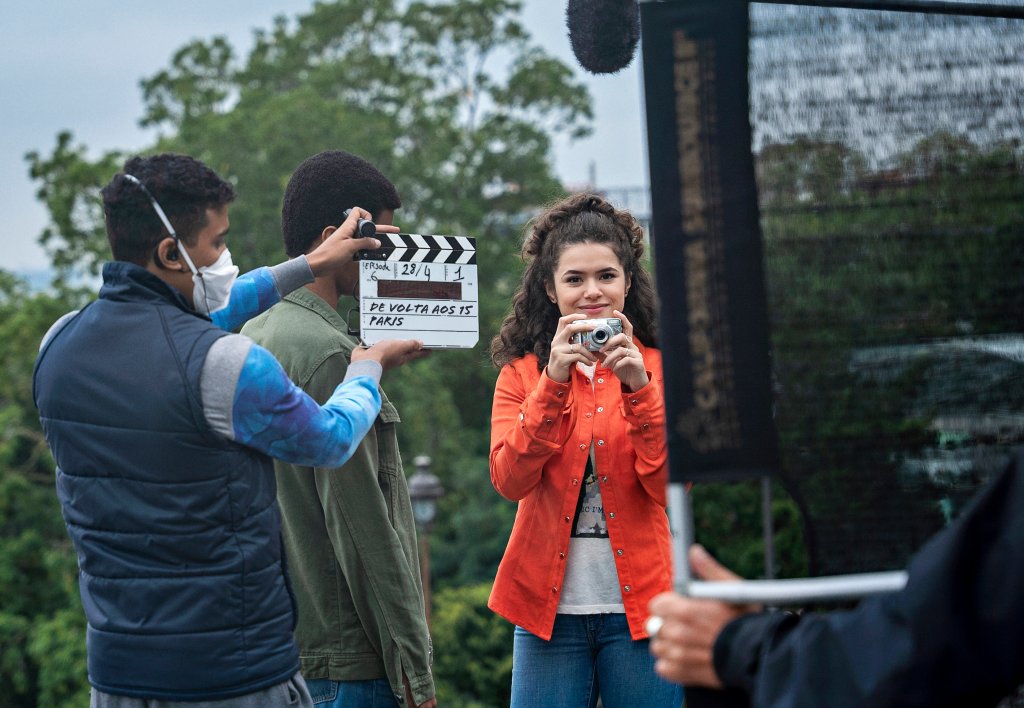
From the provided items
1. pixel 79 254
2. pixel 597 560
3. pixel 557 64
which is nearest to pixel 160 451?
pixel 597 560

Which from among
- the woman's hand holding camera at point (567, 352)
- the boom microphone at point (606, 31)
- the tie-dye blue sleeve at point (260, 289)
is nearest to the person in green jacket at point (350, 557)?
the tie-dye blue sleeve at point (260, 289)

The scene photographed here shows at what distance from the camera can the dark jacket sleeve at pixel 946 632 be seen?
5.56 ft

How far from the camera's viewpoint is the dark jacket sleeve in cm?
170

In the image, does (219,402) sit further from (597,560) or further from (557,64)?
(557,64)

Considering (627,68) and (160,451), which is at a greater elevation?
(627,68)

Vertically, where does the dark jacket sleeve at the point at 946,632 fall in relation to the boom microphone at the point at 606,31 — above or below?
below

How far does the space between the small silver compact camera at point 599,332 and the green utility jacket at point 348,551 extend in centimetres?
62

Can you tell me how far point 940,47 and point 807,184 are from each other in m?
0.39

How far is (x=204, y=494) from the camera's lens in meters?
2.58

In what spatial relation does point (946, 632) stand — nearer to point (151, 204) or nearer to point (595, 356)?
point (595, 356)

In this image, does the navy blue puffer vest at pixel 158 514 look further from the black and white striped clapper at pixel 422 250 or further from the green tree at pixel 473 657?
the green tree at pixel 473 657

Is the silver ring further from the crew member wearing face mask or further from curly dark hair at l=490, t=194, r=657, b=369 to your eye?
curly dark hair at l=490, t=194, r=657, b=369

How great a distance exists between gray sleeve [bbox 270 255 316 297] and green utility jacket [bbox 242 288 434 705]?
147mm

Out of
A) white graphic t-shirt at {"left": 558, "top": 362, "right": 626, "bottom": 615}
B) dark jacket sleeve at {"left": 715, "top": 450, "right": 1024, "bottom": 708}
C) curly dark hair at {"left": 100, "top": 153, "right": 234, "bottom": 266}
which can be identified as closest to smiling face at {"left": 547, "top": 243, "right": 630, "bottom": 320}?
white graphic t-shirt at {"left": 558, "top": 362, "right": 626, "bottom": 615}
